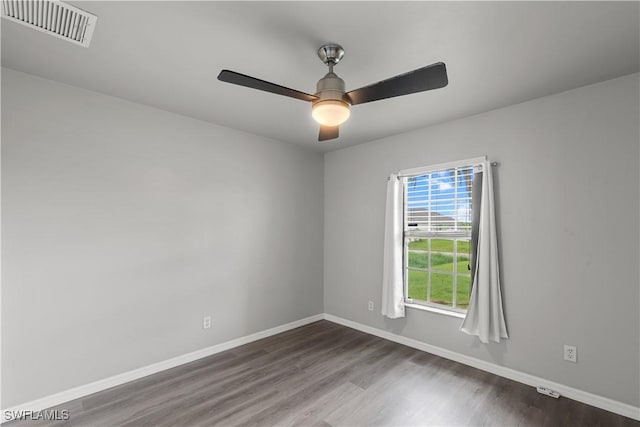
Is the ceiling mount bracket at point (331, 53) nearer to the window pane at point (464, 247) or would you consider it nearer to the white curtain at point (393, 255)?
the white curtain at point (393, 255)

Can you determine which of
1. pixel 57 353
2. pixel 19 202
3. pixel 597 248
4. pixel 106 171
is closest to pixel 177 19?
pixel 106 171

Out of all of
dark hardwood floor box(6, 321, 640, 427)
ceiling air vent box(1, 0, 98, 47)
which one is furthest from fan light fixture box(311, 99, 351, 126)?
dark hardwood floor box(6, 321, 640, 427)

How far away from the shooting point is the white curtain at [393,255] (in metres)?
3.53

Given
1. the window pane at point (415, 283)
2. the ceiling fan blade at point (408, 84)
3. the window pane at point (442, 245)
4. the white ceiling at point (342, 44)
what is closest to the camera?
the ceiling fan blade at point (408, 84)

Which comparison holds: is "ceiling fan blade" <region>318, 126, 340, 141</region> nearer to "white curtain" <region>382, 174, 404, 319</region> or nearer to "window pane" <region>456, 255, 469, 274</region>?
"white curtain" <region>382, 174, 404, 319</region>

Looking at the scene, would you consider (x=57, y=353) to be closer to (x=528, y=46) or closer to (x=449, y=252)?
(x=449, y=252)

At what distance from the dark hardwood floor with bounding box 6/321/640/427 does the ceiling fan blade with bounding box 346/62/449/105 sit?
2.20 metres

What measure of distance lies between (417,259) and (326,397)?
1.86m

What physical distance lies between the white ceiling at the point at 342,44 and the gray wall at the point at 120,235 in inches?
15.5

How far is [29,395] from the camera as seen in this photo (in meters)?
2.23

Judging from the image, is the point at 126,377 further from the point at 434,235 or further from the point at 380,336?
the point at 434,235

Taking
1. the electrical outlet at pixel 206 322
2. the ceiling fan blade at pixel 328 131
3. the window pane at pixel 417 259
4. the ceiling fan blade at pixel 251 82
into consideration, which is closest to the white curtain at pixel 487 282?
the window pane at pixel 417 259

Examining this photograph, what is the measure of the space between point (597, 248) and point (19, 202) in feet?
14.4

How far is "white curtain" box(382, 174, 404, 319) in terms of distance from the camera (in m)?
3.53
